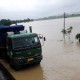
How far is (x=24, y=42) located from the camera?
41.4ft

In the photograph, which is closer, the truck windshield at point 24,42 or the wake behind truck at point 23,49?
the wake behind truck at point 23,49

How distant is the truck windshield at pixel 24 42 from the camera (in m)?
12.4

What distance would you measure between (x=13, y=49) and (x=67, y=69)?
11.1ft

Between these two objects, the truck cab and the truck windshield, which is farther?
the truck windshield

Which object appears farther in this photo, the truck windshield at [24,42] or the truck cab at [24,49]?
the truck windshield at [24,42]

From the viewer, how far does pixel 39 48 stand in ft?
41.6

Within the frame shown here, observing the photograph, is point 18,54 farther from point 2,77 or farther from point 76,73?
point 76,73

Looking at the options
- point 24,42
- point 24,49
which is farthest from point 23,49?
point 24,42

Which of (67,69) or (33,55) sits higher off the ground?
(33,55)

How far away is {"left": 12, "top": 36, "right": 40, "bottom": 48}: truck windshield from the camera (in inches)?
489

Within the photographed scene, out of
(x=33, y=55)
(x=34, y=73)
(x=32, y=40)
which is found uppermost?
(x=32, y=40)

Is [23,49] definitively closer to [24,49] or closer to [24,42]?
[24,49]

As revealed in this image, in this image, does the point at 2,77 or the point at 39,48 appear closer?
the point at 2,77

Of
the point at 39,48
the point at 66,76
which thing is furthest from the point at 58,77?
the point at 39,48
